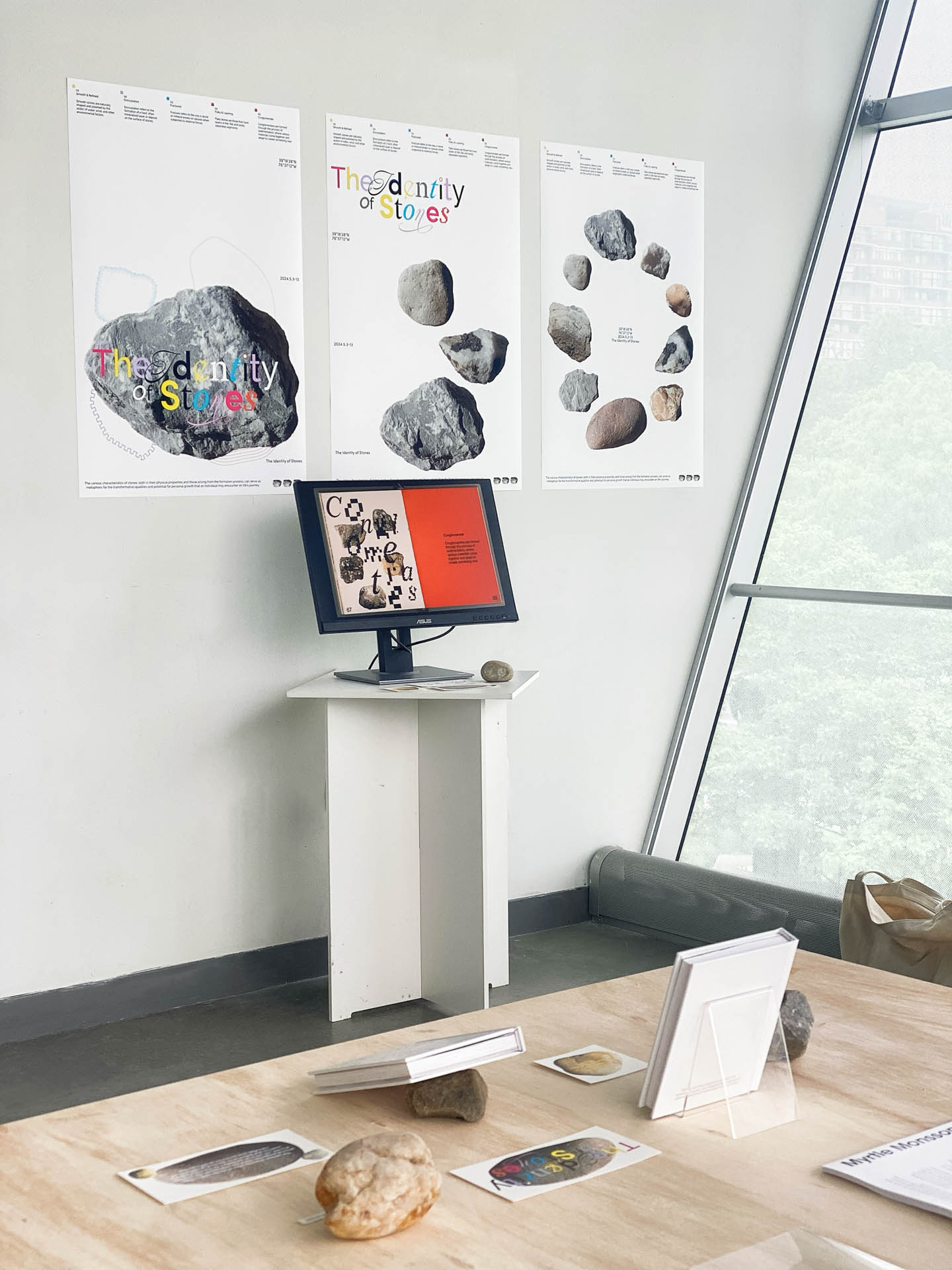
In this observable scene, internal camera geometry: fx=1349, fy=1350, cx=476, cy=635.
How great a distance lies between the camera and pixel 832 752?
494 cm

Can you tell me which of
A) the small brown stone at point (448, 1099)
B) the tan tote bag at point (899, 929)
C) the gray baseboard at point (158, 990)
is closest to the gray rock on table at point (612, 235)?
the tan tote bag at point (899, 929)

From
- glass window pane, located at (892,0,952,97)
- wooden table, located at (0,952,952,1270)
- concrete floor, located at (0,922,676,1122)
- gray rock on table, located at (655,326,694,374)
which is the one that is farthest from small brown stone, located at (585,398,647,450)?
wooden table, located at (0,952,952,1270)

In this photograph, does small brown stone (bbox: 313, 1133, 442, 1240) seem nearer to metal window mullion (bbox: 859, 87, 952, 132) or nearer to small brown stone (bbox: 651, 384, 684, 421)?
small brown stone (bbox: 651, 384, 684, 421)

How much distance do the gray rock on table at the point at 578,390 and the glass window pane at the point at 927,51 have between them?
167cm

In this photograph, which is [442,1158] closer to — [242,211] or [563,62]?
[242,211]

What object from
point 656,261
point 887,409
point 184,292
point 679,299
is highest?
point 656,261

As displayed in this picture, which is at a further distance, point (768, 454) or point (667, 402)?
point (768, 454)

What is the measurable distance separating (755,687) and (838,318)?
1.45 meters

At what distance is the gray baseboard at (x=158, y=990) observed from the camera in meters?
3.70

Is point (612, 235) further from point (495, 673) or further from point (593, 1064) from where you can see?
point (593, 1064)

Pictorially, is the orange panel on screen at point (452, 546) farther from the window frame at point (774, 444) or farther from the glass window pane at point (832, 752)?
the glass window pane at point (832, 752)

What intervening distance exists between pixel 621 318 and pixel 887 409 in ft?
3.41

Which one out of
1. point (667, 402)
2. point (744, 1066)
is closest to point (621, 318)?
point (667, 402)

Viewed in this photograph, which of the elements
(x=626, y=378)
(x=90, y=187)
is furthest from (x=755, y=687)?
(x=90, y=187)
